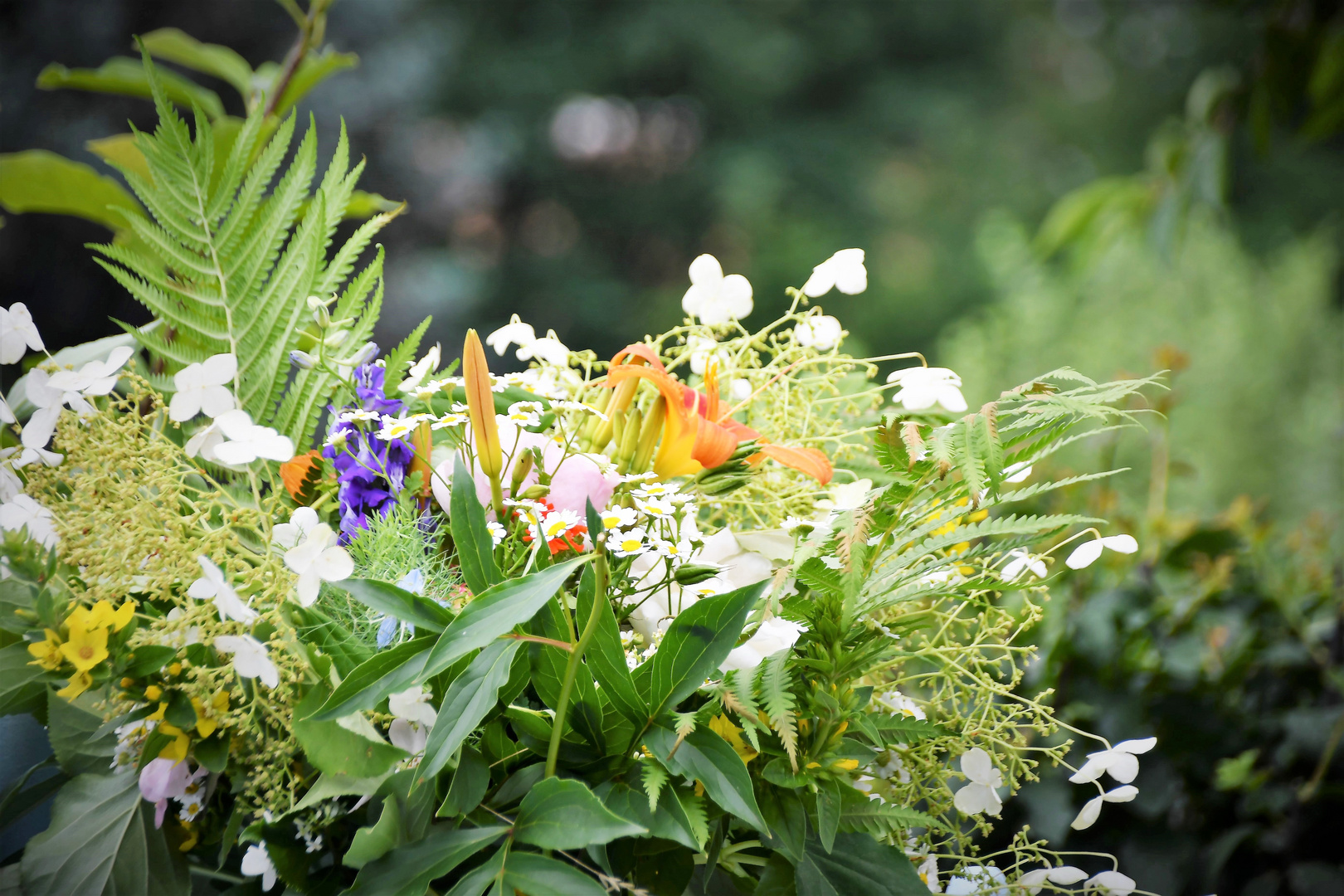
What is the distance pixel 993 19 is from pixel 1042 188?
1.04 m

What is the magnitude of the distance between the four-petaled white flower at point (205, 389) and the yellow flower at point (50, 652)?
0.08 m

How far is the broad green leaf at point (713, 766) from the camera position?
233 millimetres

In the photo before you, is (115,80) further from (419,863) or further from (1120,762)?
(1120,762)

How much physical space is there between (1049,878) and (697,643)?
0.55ft

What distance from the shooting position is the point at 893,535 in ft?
0.88

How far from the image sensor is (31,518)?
0.29m

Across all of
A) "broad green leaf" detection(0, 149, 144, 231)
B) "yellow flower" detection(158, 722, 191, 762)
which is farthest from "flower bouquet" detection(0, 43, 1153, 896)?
"broad green leaf" detection(0, 149, 144, 231)

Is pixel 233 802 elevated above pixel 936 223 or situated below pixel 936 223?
below

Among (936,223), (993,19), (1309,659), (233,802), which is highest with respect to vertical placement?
(993,19)

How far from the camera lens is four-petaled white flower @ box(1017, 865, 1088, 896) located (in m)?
0.29

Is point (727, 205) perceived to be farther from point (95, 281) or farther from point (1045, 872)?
point (1045, 872)

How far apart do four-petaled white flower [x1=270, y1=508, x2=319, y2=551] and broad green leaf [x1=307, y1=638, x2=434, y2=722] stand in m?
0.06

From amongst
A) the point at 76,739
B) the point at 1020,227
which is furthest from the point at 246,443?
the point at 1020,227

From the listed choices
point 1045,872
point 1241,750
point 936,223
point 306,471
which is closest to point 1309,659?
point 1241,750
